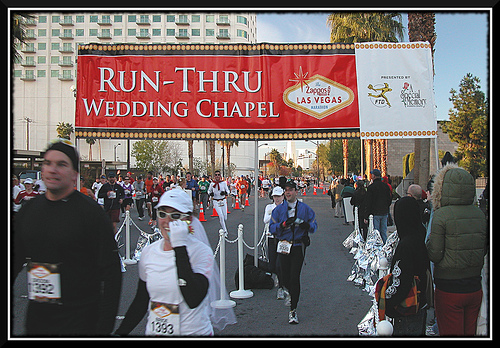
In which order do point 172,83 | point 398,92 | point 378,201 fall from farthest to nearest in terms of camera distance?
point 378,201, point 172,83, point 398,92

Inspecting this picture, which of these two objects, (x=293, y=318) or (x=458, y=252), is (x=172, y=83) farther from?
(x=458, y=252)

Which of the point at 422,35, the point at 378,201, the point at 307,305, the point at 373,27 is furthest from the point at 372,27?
the point at 307,305

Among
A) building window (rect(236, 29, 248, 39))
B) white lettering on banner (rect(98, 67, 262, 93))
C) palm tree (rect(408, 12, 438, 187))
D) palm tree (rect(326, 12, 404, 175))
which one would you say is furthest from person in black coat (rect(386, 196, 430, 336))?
building window (rect(236, 29, 248, 39))

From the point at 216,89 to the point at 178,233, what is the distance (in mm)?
4878

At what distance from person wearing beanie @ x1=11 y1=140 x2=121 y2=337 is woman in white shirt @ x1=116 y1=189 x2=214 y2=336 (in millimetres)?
309

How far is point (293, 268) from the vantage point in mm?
5953

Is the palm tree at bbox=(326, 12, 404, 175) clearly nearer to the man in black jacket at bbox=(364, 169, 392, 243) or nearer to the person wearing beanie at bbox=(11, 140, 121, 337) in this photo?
the man in black jacket at bbox=(364, 169, 392, 243)

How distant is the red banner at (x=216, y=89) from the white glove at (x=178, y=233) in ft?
15.3

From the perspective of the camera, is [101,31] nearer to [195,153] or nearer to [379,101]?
[195,153]

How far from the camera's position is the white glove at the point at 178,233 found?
2844mm

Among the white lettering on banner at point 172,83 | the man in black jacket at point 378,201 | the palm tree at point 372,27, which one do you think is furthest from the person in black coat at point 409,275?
the palm tree at point 372,27

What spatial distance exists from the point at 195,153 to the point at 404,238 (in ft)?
280
